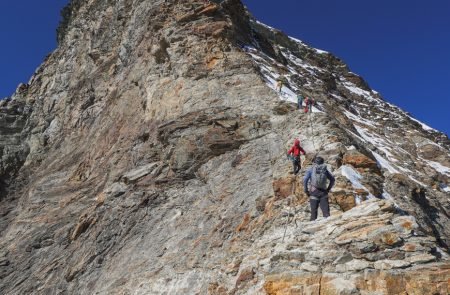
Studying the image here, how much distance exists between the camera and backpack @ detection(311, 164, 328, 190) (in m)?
10.6

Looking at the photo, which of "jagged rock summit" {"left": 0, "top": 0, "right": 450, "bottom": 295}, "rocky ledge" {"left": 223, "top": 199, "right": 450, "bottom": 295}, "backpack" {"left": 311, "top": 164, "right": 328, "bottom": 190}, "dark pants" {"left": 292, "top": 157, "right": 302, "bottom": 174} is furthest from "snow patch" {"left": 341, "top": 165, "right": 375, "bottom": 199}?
"backpack" {"left": 311, "top": 164, "right": 328, "bottom": 190}

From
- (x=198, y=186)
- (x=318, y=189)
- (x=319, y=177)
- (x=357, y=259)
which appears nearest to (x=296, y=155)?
(x=319, y=177)

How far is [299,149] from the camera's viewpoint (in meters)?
14.2

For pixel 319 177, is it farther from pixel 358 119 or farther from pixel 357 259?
pixel 358 119

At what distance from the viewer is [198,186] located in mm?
18406

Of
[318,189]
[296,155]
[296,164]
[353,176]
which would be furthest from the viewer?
[296,155]

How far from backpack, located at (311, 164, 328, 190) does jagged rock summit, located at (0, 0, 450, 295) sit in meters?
0.87

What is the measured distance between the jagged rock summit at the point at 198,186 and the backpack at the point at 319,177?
87 cm

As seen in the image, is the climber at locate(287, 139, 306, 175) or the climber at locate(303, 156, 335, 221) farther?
the climber at locate(287, 139, 306, 175)

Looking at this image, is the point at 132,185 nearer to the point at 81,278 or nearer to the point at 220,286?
the point at 81,278

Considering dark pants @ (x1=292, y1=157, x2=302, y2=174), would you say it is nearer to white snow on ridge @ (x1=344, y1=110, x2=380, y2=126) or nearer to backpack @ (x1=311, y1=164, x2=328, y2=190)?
backpack @ (x1=311, y1=164, x2=328, y2=190)

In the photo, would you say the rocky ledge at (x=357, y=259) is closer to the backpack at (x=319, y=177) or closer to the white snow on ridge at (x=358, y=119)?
the backpack at (x=319, y=177)

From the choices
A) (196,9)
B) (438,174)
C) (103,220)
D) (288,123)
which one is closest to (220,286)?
(288,123)

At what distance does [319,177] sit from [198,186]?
8.51m
